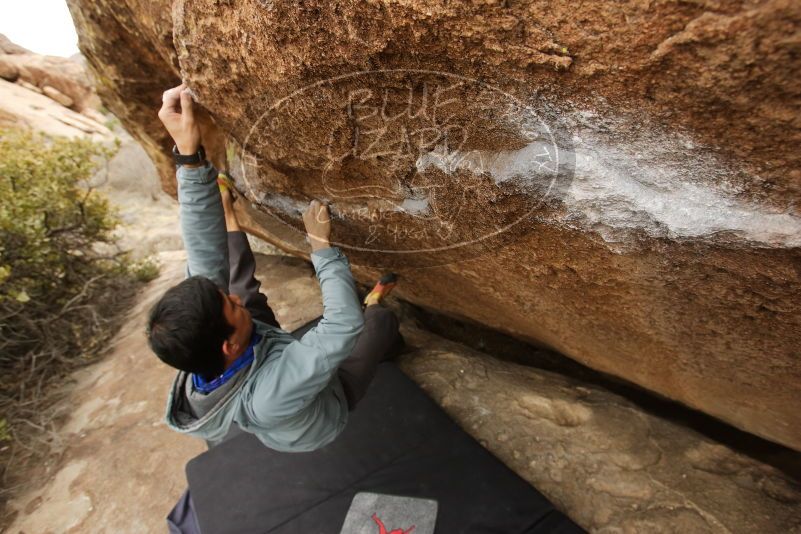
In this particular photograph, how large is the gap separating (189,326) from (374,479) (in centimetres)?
128

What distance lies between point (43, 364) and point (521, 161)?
401 cm

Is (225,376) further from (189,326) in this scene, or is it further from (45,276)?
(45,276)

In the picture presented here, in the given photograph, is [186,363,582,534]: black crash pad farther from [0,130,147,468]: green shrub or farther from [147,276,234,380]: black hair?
[0,130,147,468]: green shrub

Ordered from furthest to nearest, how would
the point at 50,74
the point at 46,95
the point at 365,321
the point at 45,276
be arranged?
1. the point at 50,74
2. the point at 46,95
3. the point at 45,276
4. the point at 365,321

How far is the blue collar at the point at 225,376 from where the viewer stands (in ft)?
4.95

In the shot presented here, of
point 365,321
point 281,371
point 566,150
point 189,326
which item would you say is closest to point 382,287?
point 365,321

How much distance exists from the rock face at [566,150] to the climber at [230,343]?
0.31 metres

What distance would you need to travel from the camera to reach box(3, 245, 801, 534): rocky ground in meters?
1.84

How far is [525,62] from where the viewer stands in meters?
1.06

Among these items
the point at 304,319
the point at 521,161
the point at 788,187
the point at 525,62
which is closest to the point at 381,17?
the point at 525,62

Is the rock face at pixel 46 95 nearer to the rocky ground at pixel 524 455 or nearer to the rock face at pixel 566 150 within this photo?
the rocky ground at pixel 524 455

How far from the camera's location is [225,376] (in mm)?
1513

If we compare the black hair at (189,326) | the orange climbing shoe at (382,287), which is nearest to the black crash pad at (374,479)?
the orange climbing shoe at (382,287)

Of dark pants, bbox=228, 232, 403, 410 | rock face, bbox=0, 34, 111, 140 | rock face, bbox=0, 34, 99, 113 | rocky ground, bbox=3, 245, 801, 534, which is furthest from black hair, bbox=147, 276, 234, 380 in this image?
rock face, bbox=0, 34, 99, 113
